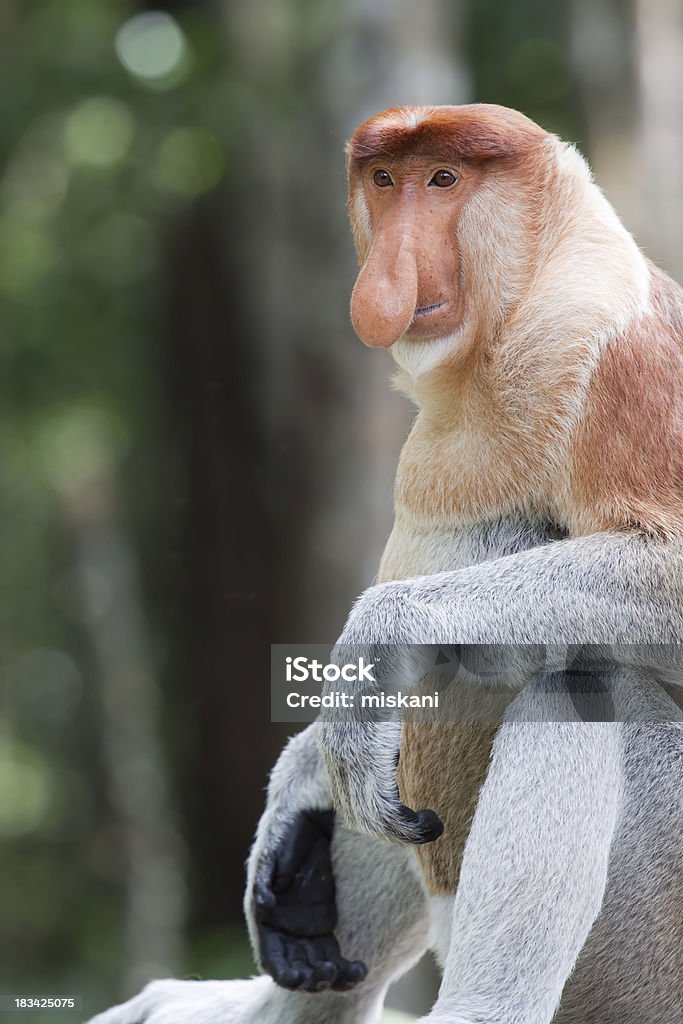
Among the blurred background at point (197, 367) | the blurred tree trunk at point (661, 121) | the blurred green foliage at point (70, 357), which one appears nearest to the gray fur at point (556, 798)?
the blurred background at point (197, 367)

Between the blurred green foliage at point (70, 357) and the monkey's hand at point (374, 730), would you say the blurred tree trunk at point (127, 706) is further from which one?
the monkey's hand at point (374, 730)

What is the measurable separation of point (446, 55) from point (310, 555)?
7.84 ft

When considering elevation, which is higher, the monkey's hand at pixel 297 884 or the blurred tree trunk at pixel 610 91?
the blurred tree trunk at pixel 610 91

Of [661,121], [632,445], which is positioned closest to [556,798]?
[632,445]

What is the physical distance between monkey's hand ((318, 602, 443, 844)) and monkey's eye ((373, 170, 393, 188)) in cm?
82

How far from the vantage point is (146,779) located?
11.7 meters

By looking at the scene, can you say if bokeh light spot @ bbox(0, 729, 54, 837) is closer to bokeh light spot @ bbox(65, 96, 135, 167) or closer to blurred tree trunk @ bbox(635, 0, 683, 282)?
bokeh light spot @ bbox(65, 96, 135, 167)

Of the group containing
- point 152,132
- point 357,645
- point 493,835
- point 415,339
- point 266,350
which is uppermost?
point 152,132

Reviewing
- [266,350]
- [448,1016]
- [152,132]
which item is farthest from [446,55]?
[448,1016]

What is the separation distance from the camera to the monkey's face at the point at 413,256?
2.40 metres

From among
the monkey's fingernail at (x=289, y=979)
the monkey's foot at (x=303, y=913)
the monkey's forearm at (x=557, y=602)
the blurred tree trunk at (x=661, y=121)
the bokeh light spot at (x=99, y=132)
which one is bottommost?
the monkey's fingernail at (x=289, y=979)

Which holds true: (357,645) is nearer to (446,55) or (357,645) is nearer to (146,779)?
(446,55)

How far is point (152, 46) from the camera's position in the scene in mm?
8281

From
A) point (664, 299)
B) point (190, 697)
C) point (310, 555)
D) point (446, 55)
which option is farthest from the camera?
point (190, 697)
